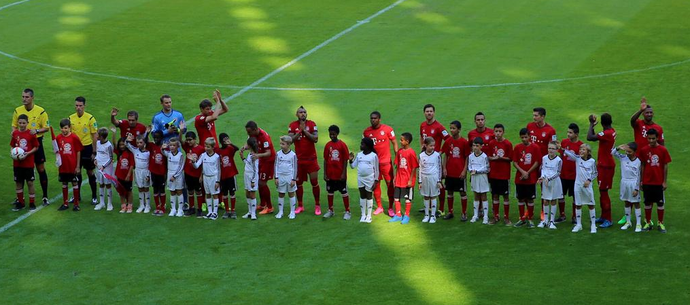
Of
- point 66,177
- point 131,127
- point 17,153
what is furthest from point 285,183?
point 17,153

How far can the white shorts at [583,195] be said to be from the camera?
1747 cm

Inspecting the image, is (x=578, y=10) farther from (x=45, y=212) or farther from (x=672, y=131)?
(x=45, y=212)

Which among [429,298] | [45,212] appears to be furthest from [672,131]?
[45,212]

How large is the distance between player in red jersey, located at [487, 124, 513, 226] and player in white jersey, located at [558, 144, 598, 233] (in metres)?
1.19

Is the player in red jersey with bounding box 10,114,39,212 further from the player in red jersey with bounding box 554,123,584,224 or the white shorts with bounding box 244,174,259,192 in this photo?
the player in red jersey with bounding box 554,123,584,224

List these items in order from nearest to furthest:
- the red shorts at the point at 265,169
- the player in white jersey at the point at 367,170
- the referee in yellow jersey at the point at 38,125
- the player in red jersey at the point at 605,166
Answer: the player in red jersey at the point at 605,166
the player in white jersey at the point at 367,170
the red shorts at the point at 265,169
the referee in yellow jersey at the point at 38,125

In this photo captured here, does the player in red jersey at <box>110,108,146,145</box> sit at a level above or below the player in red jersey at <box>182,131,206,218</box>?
above

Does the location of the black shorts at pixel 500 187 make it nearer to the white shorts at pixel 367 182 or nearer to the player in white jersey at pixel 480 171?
the player in white jersey at pixel 480 171

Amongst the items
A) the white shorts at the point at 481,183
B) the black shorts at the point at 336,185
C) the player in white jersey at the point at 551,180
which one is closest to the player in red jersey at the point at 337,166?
the black shorts at the point at 336,185

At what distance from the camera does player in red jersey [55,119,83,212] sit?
758 inches

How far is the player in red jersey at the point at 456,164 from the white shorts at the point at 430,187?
0.36 meters

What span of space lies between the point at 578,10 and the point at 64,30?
16.4 meters

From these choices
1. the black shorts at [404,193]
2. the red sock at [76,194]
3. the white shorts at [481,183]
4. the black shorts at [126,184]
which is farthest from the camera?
the red sock at [76,194]

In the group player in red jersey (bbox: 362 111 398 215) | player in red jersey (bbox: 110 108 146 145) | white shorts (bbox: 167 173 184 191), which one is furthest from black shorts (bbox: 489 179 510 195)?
player in red jersey (bbox: 110 108 146 145)
